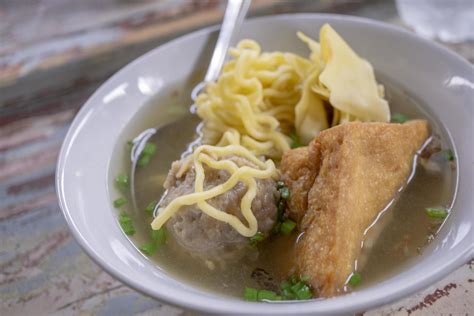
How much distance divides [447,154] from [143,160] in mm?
1306

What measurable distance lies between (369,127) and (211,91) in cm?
87

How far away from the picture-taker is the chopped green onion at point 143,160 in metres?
2.41

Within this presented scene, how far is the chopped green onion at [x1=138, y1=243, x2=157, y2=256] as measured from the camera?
6.49ft

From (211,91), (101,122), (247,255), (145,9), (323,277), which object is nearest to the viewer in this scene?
(323,277)

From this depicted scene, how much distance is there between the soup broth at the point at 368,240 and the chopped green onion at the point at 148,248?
0.06 feet

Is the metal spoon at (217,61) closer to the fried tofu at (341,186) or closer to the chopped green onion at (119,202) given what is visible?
the chopped green onion at (119,202)

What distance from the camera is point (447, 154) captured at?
2.20m

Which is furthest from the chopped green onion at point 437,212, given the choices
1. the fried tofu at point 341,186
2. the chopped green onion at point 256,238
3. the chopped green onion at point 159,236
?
the chopped green onion at point 159,236

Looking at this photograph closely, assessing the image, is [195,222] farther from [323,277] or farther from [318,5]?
[318,5]

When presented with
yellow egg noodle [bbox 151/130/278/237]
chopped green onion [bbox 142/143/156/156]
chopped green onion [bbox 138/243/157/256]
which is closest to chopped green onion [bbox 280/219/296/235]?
yellow egg noodle [bbox 151/130/278/237]

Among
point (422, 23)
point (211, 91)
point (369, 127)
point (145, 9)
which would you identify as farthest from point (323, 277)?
point (145, 9)

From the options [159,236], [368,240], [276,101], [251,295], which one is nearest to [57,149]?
[159,236]

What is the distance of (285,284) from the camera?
1813mm

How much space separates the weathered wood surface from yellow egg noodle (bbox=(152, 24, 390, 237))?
0.51 metres
